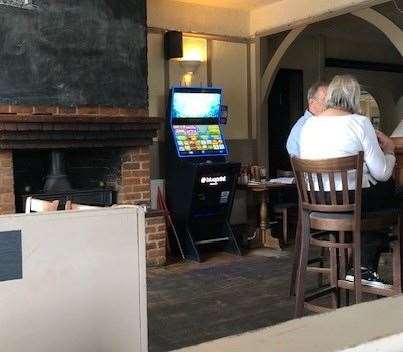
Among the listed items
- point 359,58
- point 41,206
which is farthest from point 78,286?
point 359,58

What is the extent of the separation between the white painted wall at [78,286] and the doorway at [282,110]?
6345mm

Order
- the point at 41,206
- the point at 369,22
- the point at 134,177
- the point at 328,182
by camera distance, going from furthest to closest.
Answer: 1. the point at 369,22
2. the point at 134,177
3. the point at 328,182
4. the point at 41,206

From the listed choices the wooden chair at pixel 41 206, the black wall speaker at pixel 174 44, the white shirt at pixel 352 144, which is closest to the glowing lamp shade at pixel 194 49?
the black wall speaker at pixel 174 44

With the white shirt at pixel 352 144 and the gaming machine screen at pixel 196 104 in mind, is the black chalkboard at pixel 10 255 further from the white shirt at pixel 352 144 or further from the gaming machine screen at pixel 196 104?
the gaming machine screen at pixel 196 104

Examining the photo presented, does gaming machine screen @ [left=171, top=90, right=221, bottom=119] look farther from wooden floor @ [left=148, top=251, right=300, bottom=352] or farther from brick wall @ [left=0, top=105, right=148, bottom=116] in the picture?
wooden floor @ [left=148, top=251, right=300, bottom=352]

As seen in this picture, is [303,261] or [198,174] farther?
[198,174]

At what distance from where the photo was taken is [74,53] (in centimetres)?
484

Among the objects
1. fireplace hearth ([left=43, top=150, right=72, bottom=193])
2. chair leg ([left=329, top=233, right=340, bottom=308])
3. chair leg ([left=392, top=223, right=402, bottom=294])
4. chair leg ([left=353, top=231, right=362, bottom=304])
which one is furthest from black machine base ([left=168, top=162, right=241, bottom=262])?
chair leg ([left=353, top=231, right=362, bottom=304])

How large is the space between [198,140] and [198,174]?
52cm

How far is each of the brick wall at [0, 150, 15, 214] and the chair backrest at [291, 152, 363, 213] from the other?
8.79ft

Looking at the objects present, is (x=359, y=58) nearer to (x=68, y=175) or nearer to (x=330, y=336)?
(x=68, y=175)

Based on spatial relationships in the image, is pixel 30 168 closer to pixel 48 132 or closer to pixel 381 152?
pixel 48 132

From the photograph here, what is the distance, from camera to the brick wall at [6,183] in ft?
14.8

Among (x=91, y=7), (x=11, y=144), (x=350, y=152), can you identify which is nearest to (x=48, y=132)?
(x=11, y=144)
